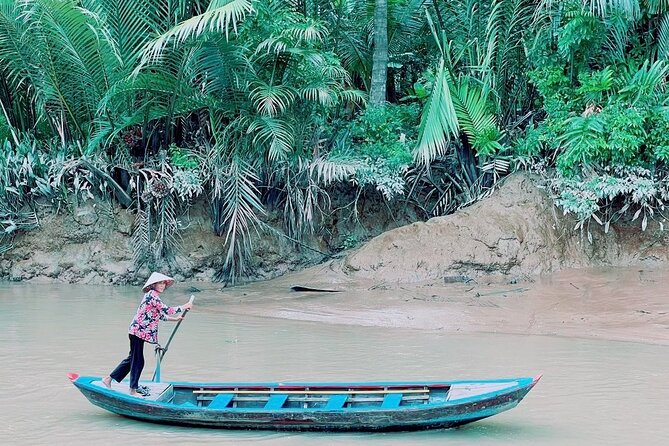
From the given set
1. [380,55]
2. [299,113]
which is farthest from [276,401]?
[380,55]

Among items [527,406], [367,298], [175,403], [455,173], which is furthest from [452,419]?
[455,173]

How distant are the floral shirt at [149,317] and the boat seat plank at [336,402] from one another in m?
1.39

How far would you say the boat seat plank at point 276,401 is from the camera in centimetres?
637

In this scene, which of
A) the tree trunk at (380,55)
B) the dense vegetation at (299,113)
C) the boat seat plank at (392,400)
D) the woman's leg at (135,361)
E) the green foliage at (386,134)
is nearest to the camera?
the boat seat plank at (392,400)

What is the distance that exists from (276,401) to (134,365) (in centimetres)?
117

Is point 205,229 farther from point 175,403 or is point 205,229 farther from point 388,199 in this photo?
point 175,403

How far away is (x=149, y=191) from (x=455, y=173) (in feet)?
15.2

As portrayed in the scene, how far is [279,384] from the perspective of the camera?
6.60 metres

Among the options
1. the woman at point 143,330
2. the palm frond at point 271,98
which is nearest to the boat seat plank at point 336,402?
the woman at point 143,330

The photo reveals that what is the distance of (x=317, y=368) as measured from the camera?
832 centimetres

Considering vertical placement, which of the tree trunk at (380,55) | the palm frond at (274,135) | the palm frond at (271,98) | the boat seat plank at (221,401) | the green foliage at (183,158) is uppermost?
the tree trunk at (380,55)

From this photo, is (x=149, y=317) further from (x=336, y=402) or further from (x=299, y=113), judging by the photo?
(x=299, y=113)

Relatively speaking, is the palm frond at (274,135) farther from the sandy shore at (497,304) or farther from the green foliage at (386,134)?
the sandy shore at (497,304)

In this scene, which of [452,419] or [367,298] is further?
[367,298]
